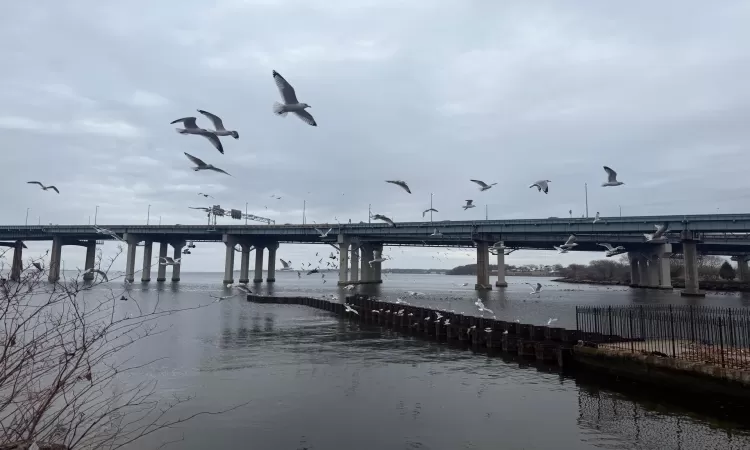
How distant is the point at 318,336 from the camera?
32.9 m

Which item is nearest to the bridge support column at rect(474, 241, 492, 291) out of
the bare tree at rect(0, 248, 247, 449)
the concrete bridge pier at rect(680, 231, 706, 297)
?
the concrete bridge pier at rect(680, 231, 706, 297)

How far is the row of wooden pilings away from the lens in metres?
24.7

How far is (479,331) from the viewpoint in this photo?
2989cm

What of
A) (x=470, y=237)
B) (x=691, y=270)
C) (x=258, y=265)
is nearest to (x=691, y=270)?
(x=691, y=270)

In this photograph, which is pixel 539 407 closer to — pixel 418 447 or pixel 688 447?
pixel 688 447

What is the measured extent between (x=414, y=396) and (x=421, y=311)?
2169cm

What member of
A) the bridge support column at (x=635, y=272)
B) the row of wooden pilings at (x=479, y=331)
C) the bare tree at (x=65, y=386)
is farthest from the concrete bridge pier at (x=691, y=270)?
the bare tree at (x=65, y=386)

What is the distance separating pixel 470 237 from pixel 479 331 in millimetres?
64114

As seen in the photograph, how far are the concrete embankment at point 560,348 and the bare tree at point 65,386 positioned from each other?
16208 mm

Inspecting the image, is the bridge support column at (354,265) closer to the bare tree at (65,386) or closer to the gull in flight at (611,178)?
the bare tree at (65,386)

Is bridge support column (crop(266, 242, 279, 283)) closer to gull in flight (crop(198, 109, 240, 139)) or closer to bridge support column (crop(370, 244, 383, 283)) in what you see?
bridge support column (crop(370, 244, 383, 283))

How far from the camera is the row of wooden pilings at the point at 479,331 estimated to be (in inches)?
971

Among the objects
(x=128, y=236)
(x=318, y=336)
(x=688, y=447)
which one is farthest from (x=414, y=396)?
(x=128, y=236)

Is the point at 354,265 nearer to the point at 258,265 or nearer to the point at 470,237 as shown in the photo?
the point at 470,237
